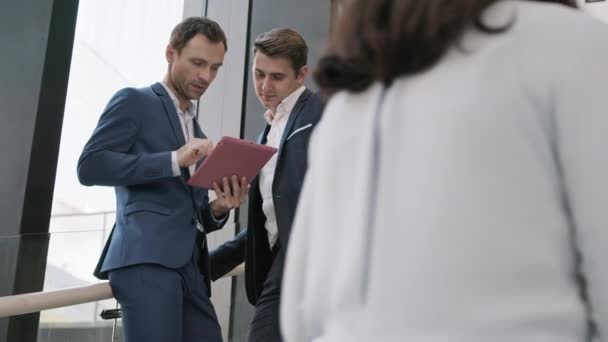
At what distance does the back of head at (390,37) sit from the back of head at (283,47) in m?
1.78

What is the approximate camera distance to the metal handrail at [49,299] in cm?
222

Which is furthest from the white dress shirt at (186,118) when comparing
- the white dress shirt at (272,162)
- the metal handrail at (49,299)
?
the metal handrail at (49,299)

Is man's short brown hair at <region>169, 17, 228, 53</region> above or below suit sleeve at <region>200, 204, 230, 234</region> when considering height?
above

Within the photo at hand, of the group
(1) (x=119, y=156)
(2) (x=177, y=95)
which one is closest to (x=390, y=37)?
(1) (x=119, y=156)

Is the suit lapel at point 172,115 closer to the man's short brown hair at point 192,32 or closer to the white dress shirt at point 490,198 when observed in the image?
the man's short brown hair at point 192,32

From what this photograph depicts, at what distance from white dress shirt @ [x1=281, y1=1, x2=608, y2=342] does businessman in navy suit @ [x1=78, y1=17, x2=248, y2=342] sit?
1.44 m

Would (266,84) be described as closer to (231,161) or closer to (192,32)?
(192,32)

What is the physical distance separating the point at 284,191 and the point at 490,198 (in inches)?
64.4

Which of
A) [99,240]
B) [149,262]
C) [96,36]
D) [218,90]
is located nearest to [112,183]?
[149,262]

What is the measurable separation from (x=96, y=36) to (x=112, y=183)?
3.72 feet

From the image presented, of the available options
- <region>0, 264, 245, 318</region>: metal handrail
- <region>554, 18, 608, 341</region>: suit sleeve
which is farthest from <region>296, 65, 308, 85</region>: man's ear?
<region>554, 18, 608, 341</region>: suit sleeve

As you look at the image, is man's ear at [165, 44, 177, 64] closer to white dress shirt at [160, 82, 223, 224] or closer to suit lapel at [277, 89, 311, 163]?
white dress shirt at [160, 82, 223, 224]

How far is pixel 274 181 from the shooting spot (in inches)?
98.7

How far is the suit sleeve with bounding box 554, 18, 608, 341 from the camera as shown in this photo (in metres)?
0.85
